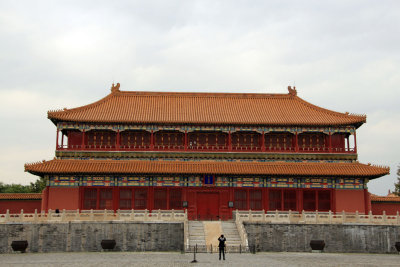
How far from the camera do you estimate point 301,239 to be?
34.8 meters

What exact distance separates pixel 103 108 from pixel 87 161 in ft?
20.7

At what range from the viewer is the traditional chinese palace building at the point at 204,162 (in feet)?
138

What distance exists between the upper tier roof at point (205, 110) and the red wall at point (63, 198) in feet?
21.6

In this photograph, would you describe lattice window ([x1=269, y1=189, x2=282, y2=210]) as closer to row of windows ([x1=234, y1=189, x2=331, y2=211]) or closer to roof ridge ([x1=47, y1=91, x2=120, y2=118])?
row of windows ([x1=234, y1=189, x2=331, y2=211])

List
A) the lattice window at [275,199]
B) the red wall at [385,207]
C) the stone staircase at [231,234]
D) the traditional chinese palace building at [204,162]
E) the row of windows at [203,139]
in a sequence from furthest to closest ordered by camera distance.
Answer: the row of windows at [203,139], the red wall at [385,207], the lattice window at [275,199], the traditional chinese palace building at [204,162], the stone staircase at [231,234]

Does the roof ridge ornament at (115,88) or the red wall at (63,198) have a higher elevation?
the roof ridge ornament at (115,88)

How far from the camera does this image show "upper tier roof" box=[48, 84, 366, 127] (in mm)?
44375

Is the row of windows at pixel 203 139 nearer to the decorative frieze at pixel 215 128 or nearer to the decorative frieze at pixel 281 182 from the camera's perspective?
the decorative frieze at pixel 215 128

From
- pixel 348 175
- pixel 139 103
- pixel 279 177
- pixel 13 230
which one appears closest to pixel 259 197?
pixel 279 177

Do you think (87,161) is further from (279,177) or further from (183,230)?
(279,177)

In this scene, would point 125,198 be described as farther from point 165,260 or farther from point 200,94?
point 165,260

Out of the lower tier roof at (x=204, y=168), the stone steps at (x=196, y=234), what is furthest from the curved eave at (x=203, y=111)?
the stone steps at (x=196, y=234)

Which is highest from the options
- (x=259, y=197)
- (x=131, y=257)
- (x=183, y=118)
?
(x=183, y=118)

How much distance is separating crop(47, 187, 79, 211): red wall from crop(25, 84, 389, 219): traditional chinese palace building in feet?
0.28
